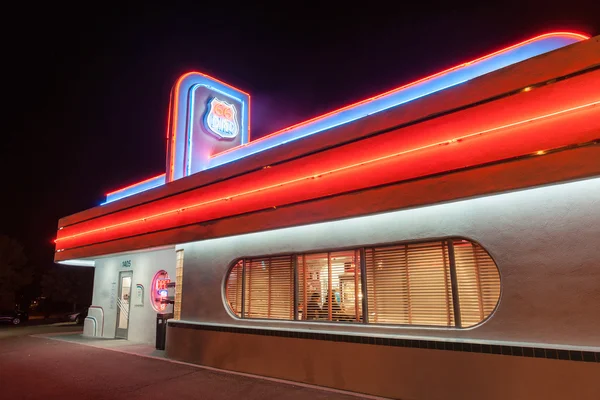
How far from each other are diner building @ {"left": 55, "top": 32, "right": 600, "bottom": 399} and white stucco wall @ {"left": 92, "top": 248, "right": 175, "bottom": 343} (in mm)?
3230

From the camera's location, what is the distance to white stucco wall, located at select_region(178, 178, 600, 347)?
5.21 m

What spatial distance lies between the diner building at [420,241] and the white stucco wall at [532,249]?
18mm

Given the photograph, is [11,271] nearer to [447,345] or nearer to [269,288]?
[269,288]

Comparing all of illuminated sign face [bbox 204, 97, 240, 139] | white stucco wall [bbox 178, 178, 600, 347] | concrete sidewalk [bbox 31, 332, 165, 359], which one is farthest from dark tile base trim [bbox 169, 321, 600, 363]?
illuminated sign face [bbox 204, 97, 240, 139]

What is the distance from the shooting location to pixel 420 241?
6758 mm

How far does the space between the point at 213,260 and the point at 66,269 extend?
40405 millimetres

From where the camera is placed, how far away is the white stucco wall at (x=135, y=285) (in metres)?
13.3

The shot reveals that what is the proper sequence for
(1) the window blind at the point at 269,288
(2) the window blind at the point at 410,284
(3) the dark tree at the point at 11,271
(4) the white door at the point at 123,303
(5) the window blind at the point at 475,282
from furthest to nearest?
(3) the dark tree at the point at 11,271 < (4) the white door at the point at 123,303 < (1) the window blind at the point at 269,288 < (2) the window blind at the point at 410,284 < (5) the window blind at the point at 475,282

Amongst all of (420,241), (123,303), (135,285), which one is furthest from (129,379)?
(123,303)

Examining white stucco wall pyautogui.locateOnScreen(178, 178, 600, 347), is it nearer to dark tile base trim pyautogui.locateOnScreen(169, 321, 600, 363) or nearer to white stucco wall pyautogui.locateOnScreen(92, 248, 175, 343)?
dark tile base trim pyautogui.locateOnScreen(169, 321, 600, 363)

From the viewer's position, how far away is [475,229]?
6.16 m

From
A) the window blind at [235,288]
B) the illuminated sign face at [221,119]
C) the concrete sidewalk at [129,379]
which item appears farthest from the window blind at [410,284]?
the illuminated sign face at [221,119]

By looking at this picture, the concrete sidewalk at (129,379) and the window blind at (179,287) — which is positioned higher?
the window blind at (179,287)

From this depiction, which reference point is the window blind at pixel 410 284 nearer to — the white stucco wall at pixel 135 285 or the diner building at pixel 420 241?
the diner building at pixel 420 241
